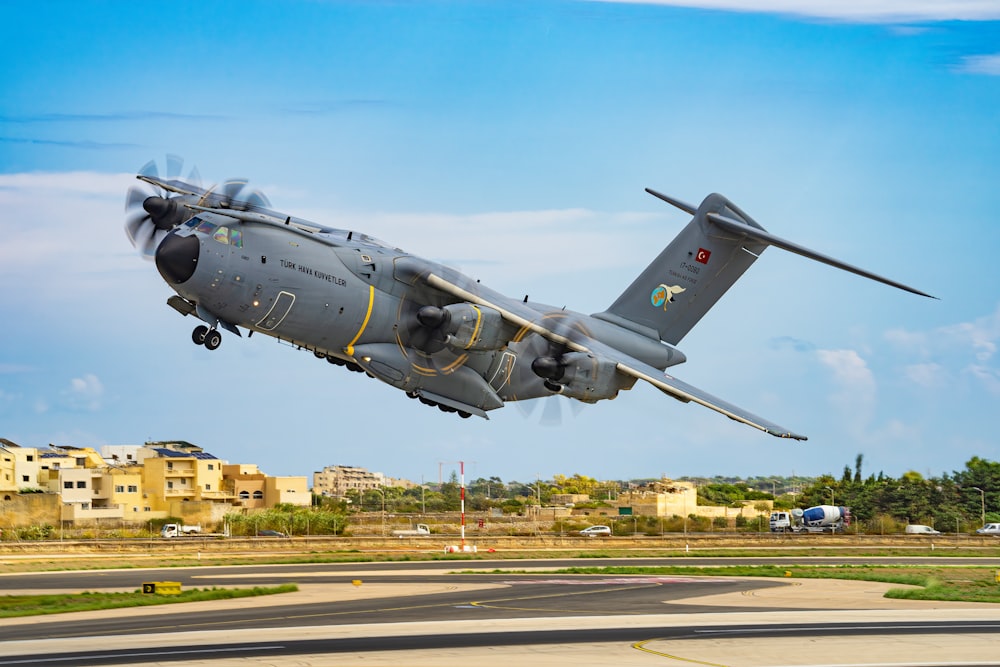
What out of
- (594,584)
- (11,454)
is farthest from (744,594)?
(11,454)

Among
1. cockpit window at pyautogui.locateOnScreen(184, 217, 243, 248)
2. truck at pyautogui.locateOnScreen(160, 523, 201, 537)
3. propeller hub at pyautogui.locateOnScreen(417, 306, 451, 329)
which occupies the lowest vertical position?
truck at pyautogui.locateOnScreen(160, 523, 201, 537)

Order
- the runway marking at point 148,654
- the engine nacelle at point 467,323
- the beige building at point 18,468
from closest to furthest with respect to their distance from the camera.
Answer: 1. the runway marking at point 148,654
2. the engine nacelle at point 467,323
3. the beige building at point 18,468

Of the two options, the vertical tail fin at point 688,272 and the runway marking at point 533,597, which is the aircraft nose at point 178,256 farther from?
the vertical tail fin at point 688,272

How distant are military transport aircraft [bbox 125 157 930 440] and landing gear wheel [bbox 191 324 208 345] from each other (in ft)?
0.09

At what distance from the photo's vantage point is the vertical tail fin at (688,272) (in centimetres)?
3922

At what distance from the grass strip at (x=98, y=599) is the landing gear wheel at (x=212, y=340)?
6603mm

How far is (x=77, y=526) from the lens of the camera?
80.9 metres

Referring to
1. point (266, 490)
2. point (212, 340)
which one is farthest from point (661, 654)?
point (266, 490)

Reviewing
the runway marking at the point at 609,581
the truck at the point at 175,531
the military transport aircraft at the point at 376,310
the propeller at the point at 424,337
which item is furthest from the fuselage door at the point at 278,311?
the truck at the point at 175,531

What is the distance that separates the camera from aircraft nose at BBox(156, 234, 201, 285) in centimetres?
2822

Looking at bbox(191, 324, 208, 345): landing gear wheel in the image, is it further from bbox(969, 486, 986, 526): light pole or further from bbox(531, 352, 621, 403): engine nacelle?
bbox(969, 486, 986, 526): light pole

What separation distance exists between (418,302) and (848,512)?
58938 millimetres

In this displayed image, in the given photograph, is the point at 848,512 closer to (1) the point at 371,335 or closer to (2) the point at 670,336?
(2) the point at 670,336

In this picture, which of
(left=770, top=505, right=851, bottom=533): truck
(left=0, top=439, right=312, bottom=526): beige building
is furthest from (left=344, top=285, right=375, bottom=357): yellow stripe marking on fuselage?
(left=0, top=439, right=312, bottom=526): beige building
